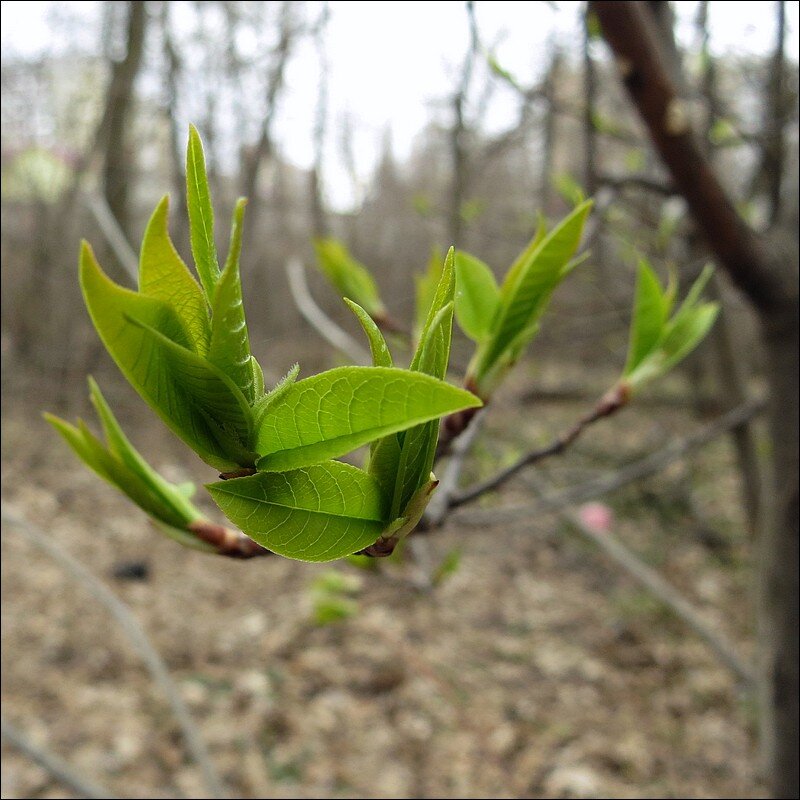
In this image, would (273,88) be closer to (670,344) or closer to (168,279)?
(670,344)

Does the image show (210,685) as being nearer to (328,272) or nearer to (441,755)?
(441,755)

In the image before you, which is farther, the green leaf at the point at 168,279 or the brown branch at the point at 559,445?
the brown branch at the point at 559,445

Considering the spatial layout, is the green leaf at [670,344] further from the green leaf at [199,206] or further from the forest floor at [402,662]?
the green leaf at [199,206]

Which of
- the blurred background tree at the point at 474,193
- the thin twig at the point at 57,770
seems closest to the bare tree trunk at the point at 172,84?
the blurred background tree at the point at 474,193

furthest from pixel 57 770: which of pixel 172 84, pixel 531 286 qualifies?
pixel 172 84

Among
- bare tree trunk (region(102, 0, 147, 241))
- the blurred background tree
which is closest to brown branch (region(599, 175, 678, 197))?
the blurred background tree

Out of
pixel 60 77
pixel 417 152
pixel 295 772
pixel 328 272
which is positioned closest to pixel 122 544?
pixel 295 772
